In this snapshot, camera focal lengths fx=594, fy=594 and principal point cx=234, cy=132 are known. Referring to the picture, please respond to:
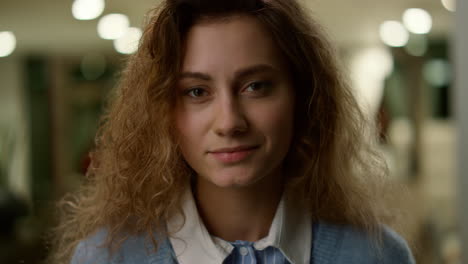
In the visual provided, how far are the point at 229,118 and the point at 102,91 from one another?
4.11 m

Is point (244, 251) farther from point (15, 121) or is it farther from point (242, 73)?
point (15, 121)

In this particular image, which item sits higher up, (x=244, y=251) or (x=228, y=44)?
(x=228, y=44)

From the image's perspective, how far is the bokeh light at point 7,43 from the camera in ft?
12.3

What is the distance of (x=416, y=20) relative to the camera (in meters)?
4.01

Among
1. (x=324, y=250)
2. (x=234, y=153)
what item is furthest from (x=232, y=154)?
(x=324, y=250)

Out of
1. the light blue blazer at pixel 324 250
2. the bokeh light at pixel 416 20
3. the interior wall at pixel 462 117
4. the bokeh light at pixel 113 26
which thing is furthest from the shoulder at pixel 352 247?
the bokeh light at pixel 416 20

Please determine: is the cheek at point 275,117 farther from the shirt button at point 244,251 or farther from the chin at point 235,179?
the shirt button at point 244,251

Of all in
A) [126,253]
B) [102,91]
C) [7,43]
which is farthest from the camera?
[102,91]

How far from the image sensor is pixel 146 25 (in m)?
0.98

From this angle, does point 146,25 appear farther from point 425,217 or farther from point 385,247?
point 425,217

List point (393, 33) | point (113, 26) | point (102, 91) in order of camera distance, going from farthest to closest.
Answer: point (102, 91), point (393, 33), point (113, 26)

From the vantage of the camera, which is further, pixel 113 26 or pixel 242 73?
pixel 113 26

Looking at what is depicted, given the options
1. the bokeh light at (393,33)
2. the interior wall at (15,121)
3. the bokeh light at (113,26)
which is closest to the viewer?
the bokeh light at (113,26)

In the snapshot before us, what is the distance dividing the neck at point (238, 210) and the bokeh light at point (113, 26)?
261 cm
